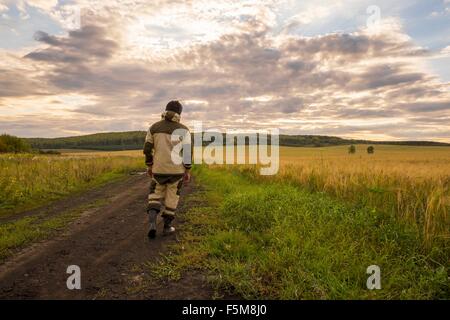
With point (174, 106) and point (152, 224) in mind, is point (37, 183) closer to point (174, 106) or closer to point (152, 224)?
point (152, 224)

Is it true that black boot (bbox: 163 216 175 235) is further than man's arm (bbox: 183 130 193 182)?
No

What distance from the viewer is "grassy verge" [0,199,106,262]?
6.55 meters

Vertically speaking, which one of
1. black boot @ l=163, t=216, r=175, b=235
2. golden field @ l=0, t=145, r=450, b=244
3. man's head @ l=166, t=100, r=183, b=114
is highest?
man's head @ l=166, t=100, r=183, b=114

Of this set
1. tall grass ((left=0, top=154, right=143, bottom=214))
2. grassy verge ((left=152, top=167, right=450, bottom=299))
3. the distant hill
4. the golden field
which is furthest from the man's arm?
the distant hill

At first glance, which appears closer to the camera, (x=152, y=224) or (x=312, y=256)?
(x=312, y=256)

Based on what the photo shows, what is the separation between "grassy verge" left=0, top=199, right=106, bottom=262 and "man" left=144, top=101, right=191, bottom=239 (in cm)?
241

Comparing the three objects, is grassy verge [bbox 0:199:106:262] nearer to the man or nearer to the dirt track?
the dirt track

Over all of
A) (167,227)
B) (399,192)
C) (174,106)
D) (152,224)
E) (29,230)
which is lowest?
(29,230)

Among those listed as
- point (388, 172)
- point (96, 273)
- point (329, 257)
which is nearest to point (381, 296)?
point (329, 257)

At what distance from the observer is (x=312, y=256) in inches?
199

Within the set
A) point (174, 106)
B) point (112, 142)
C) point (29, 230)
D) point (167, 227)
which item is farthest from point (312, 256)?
point (112, 142)

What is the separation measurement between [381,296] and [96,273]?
3.79 metres

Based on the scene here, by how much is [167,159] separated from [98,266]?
8.85 feet
